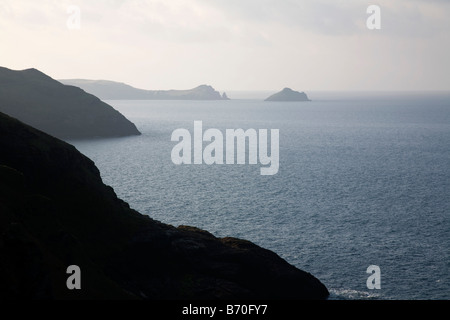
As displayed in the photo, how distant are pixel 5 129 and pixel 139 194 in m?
58.2

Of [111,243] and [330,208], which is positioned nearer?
[111,243]

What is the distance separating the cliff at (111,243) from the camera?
177 ft

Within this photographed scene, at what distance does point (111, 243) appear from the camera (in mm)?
62375

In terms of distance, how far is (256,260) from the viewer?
66938 mm

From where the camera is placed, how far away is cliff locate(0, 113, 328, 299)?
54.1 meters

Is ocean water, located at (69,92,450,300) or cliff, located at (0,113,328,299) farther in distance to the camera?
ocean water, located at (69,92,450,300)

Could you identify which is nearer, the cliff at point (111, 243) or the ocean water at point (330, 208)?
the cliff at point (111, 243)

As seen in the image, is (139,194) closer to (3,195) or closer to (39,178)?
(39,178)

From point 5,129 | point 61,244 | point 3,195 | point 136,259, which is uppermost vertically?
point 5,129

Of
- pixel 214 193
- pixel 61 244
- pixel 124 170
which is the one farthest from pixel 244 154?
pixel 61 244

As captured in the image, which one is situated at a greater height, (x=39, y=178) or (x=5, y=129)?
(x=5, y=129)

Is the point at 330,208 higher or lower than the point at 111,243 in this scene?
lower
